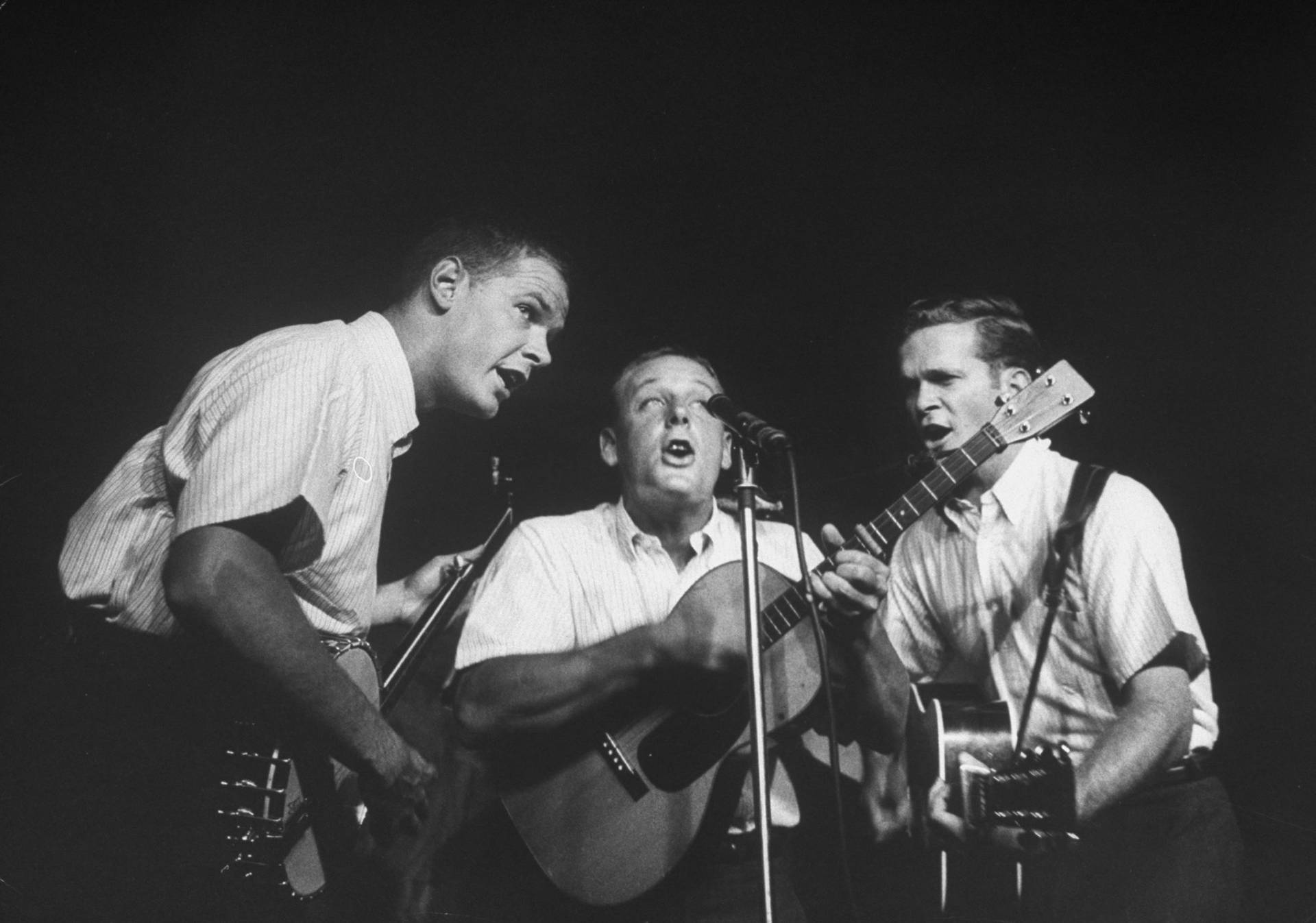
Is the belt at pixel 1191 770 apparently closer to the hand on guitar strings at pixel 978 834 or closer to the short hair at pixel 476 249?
the hand on guitar strings at pixel 978 834

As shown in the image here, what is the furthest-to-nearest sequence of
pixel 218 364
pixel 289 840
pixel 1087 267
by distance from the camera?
pixel 1087 267 → pixel 218 364 → pixel 289 840

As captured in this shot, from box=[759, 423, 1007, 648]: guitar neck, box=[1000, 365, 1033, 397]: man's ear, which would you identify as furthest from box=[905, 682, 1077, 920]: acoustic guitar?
box=[1000, 365, 1033, 397]: man's ear

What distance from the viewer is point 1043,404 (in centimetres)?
259

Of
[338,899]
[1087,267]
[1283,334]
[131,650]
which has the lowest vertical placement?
[338,899]

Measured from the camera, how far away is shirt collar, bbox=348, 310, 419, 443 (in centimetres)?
251

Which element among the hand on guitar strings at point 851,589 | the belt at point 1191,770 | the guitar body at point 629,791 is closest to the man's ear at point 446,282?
the guitar body at point 629,791

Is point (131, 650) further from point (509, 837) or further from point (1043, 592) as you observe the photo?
point (1043, 592)

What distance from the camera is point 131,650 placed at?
89.0 inches

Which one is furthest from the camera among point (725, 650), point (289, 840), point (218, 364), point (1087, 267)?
point (1087, 267)

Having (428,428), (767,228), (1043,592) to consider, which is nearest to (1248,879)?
(1043,592)

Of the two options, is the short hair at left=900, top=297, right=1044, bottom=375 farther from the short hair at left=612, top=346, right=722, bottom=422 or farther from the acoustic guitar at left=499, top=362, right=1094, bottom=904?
the acoustic guitar at left=499, top=362, right=1094, bottom=904

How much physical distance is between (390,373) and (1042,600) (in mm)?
1625

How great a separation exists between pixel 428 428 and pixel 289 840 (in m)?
0.97

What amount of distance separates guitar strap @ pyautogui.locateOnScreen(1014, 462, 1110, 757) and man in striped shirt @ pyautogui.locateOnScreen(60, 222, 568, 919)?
1.32m
